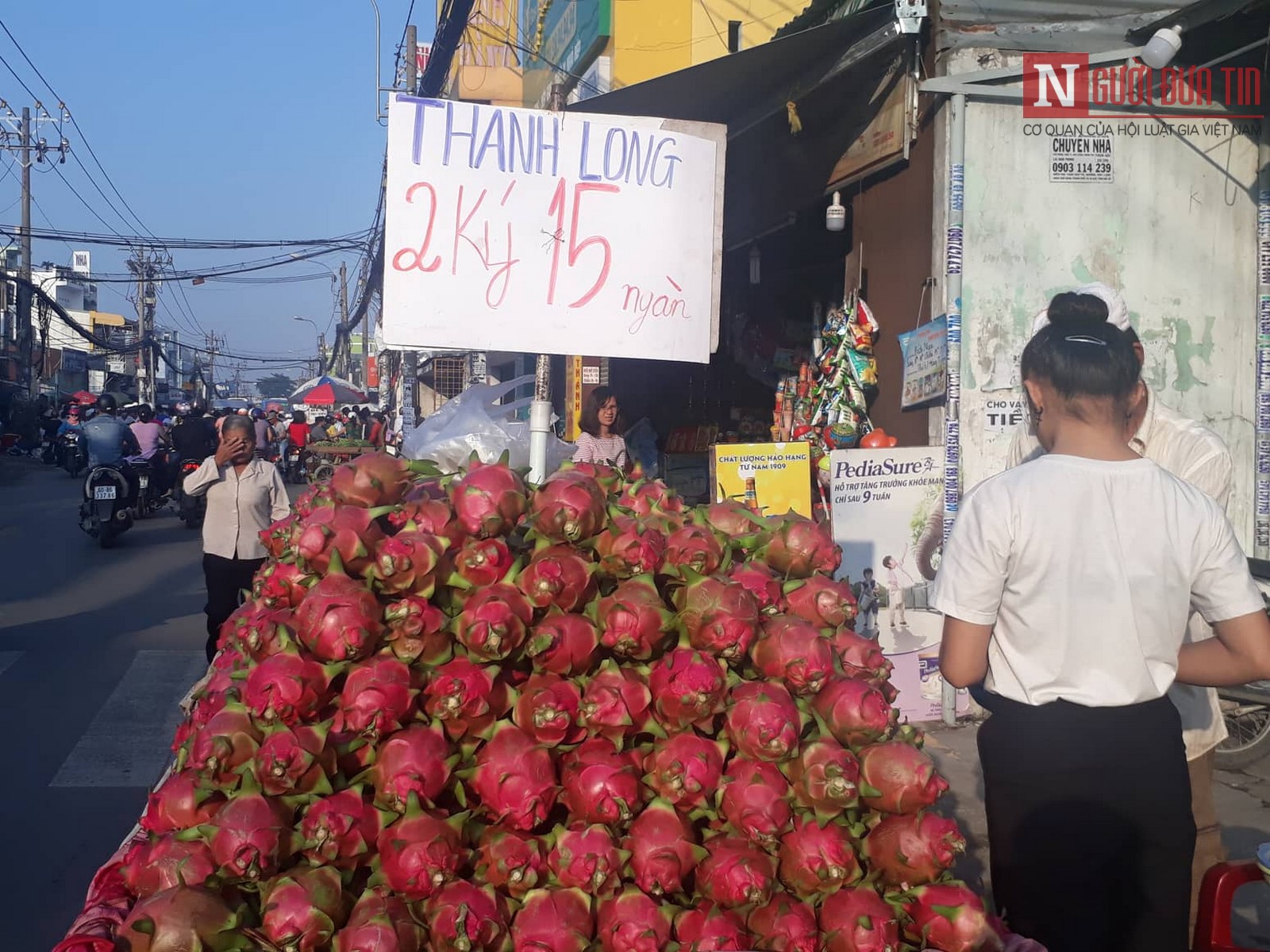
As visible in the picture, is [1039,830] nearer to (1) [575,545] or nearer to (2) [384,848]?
(1) [575,545]

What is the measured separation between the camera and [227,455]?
578cm

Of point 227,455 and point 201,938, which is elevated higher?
point 227,455

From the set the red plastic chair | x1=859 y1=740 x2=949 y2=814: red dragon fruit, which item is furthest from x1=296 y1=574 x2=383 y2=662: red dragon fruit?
the red plastic chair

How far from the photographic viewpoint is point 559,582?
1.63 meters

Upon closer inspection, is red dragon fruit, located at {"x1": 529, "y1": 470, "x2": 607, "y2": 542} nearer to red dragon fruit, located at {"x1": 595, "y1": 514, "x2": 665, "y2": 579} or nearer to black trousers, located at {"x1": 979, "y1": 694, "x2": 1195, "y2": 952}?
red dragon fruit, located at {"x1": 595, "y1": 514, "x2": 665, "y2": 579}

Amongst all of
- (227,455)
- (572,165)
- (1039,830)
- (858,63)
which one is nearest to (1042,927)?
(1039,830)

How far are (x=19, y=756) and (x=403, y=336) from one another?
3690 millimetres

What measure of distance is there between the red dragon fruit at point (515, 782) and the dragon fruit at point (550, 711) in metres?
0.03

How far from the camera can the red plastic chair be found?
2178 millimetres

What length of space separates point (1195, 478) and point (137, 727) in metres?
5.36

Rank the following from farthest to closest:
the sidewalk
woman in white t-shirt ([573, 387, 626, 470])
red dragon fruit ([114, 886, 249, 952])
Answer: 1. woman in white t-shirt ([573, 387, 626, 470])
2. the sidewalk
3. red dragon fruit ([114, 886, 249, 952])

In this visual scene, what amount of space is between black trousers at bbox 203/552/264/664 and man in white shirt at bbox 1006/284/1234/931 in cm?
458

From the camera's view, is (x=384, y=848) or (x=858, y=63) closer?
(x=384, y=848)

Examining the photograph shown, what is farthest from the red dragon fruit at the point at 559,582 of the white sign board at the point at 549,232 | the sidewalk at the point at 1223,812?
the sidewalk at the point at 1223,812
